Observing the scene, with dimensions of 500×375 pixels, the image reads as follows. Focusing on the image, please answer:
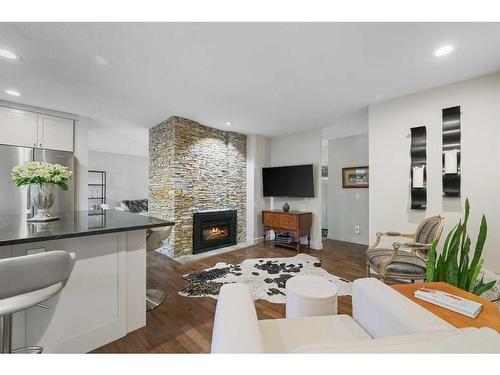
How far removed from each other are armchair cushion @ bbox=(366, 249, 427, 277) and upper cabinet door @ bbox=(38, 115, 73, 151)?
4.90m

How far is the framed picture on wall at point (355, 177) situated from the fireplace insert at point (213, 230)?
2.71 meters

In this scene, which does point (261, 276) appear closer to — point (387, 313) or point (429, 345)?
point (387, 313)

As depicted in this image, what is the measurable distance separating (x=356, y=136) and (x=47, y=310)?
5.50 metres

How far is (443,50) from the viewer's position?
6.24ft

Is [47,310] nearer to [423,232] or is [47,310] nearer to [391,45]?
[391,45]

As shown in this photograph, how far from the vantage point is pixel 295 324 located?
1.18 metres

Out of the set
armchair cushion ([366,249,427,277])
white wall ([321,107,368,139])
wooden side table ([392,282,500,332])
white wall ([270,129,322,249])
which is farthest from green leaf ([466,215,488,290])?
white wall ([270,129,322,249])

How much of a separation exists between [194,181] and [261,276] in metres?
2.13

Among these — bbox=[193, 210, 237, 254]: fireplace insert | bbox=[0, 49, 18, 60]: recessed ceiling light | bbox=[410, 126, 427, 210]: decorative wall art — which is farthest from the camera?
bbox=[193, 210, 237, 254]: fireplace insert

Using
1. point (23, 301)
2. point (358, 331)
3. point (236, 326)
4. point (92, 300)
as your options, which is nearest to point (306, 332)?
point (358, 331)

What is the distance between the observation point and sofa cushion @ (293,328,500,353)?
1.80 feet

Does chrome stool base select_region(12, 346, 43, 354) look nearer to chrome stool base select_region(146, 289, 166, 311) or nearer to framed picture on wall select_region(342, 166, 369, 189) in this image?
chrome stool base select_region(146, 289, 166, 311)

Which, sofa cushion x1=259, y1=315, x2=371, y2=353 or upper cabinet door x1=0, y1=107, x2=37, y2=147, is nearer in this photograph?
sofa cushion x1=259, y1=315, x2=371, y2=353
